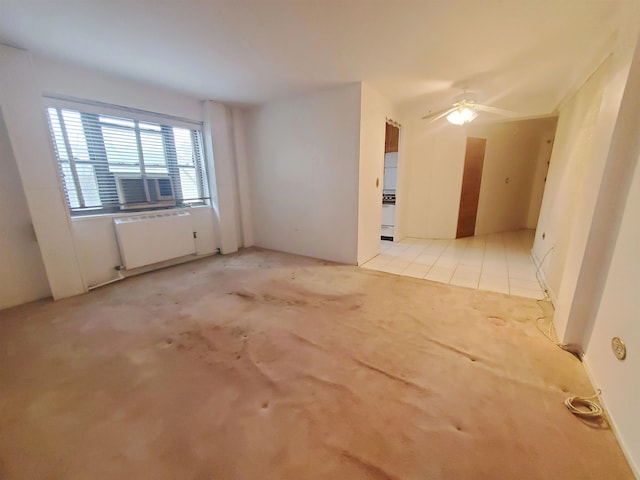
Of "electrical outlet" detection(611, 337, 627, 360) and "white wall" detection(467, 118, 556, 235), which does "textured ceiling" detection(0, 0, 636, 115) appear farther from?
"white wall" detection(467, 118, 556, 235)

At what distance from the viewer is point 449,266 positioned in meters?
3.56

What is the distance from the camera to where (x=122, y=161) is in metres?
3.12

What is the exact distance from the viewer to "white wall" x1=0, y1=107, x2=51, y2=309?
2.42 m

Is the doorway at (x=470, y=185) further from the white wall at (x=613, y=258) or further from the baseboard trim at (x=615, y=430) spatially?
the baseboard trim at (x=615, y=430)

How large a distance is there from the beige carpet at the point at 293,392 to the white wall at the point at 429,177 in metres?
2.77

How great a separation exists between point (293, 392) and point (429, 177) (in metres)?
4.83

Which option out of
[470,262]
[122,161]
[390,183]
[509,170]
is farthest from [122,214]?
[509,170]

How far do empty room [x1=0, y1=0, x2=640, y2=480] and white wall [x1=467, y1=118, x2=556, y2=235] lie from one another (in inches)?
45.3

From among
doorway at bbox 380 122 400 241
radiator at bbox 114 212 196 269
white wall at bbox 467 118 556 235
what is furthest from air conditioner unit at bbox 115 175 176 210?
white wall at bbox 467 118 556 235

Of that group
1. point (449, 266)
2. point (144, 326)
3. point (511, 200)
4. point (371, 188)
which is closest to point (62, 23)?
point (144, 326)

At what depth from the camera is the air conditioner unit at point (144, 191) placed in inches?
125

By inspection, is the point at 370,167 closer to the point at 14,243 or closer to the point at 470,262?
the point at 470,262

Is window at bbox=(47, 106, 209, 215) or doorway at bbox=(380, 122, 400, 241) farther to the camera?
doorway at bbox=(380, 122, 400, 241)

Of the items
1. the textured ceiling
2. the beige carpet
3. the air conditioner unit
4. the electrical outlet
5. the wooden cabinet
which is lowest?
the beige carpet
